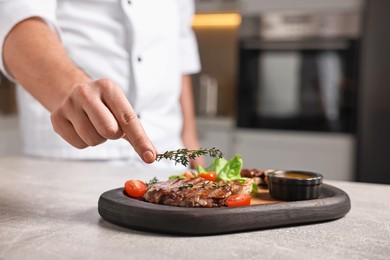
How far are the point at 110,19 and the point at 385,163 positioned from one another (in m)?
1.69

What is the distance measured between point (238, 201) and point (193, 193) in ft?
0.23

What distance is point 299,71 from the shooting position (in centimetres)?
281

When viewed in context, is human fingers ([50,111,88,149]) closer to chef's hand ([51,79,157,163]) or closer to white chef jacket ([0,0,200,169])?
chef's hand ([51,79,157,163])

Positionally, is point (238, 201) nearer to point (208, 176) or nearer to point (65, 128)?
point (208, 176)

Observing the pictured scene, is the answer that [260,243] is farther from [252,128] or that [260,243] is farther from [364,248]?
[252,128]

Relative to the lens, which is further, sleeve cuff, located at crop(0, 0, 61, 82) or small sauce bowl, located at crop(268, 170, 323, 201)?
sleeve cuff, located at crop(0, 0, 61, 82)

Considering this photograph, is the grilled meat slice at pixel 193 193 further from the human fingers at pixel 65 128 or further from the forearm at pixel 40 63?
the forearm at pixel 40 63

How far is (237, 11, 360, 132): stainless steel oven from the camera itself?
2697 millimetres

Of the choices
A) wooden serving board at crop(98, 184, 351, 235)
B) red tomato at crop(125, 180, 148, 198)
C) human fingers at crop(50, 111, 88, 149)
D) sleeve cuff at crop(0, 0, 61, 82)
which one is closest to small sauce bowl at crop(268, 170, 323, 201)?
wooden serving board at crop(98, 184, 351, 235)

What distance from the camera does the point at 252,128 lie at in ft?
9.56

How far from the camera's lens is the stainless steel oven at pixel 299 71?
270 cm

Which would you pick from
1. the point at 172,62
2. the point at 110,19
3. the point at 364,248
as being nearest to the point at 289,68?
the point at 172,62

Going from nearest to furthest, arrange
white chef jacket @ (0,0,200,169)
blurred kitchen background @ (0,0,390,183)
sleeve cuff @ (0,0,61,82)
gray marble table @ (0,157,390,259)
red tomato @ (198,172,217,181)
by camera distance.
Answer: gray marble table @ (0,157,390,259) < red tomato @ (198,172,217,181) < sleeve cuff @ (0,0,61,82) < white chef jacket @ (0,0,200,169) < blurred kitchen background @ (0,0,390,183)

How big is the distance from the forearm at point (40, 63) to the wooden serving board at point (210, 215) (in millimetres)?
255
